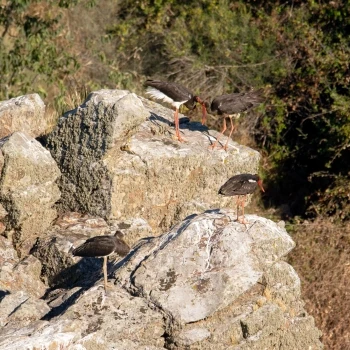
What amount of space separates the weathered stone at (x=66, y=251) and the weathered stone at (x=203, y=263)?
1.27 metres

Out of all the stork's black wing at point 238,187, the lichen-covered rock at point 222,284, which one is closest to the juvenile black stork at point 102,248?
the lichen-covered rock at point 222,284

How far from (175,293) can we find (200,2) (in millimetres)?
11159

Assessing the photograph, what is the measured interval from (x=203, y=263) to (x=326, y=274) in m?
4.35

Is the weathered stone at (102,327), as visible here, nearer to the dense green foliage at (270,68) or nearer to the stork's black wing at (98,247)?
the stork's black wing at (98,247)

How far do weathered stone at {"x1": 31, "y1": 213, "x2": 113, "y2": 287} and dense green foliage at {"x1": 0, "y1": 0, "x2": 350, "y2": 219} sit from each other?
532 cm

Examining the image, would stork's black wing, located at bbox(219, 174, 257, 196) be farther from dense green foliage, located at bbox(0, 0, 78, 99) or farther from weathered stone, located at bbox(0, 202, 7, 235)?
dense green foliage, located at bbox(0, 0, 78, 99)

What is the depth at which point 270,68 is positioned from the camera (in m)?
17.3

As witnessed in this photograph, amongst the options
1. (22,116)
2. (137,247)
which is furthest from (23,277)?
(22,116)

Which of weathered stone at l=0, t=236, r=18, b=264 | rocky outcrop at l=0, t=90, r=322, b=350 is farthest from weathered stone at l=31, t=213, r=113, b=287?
weathered stone at l=0, t=236, r=18, b=264

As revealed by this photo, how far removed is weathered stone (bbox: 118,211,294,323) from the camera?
27.5ft

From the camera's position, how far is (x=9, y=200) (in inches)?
413

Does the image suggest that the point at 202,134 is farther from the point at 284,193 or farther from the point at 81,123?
the point at 284,193

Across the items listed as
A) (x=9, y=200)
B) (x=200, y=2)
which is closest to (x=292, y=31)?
(x=200, y=2)

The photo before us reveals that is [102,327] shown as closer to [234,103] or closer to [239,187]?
[239,187]
